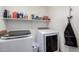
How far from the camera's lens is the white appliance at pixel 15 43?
864mm

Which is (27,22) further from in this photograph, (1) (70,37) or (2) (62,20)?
(1) (70,37)

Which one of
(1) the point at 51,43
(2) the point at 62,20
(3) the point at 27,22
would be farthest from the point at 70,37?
(3) the point at 27,22

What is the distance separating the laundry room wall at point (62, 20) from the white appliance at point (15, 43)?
1.34 m

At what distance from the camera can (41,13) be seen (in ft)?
9.69

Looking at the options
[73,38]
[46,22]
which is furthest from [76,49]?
[46,22]

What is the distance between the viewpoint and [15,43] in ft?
2.98

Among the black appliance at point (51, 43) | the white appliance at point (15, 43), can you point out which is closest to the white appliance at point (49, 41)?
the black appliance at point (51, 43)

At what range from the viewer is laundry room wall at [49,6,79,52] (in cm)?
209

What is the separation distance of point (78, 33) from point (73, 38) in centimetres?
15

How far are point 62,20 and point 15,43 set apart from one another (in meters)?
1.76

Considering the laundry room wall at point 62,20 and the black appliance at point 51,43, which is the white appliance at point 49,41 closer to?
the black appliance at point 51,43

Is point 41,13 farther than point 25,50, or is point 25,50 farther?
point 41,13
